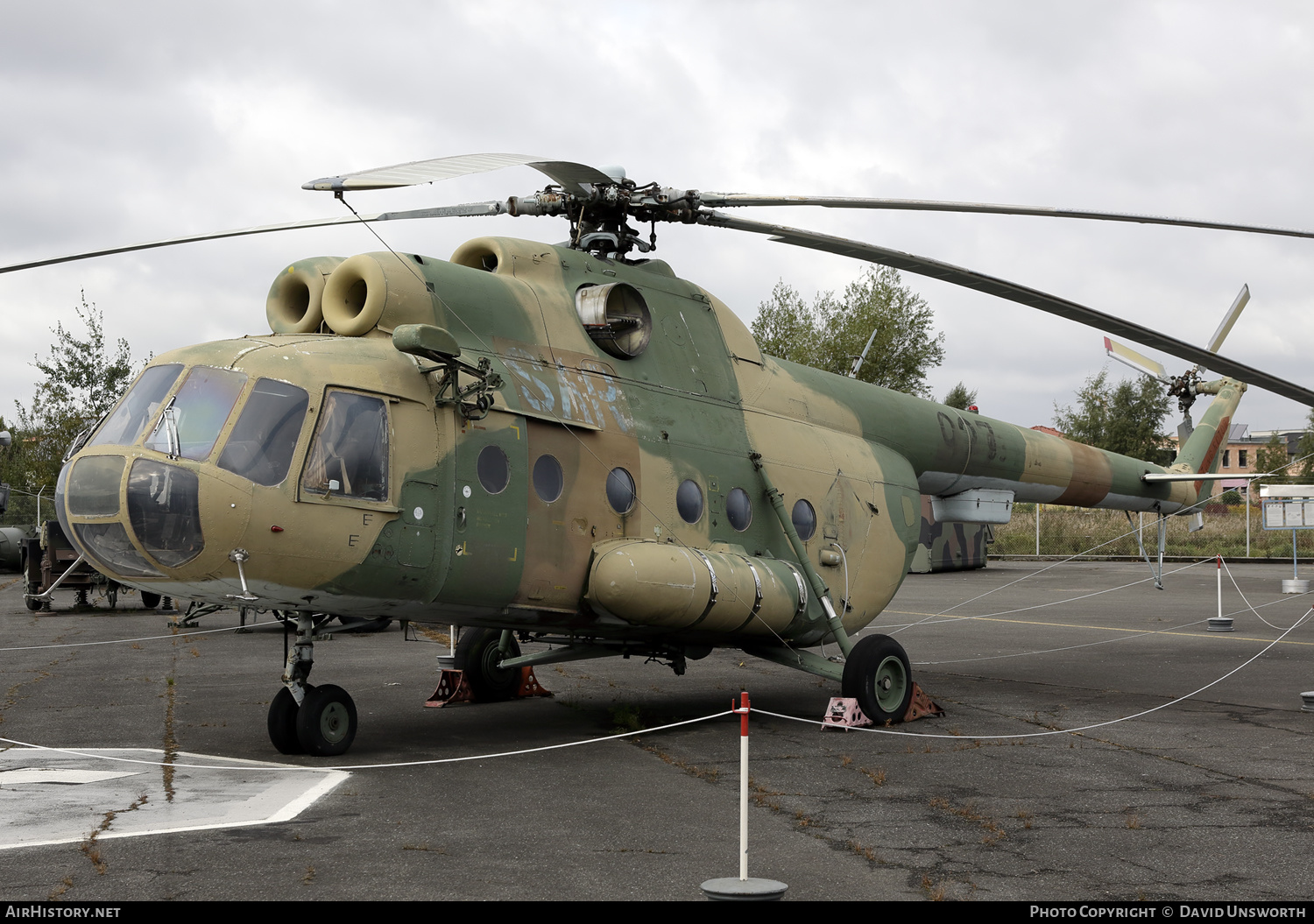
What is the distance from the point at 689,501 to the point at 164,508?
4851 mm

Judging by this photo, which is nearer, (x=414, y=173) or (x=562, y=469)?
(x=414, y=173)

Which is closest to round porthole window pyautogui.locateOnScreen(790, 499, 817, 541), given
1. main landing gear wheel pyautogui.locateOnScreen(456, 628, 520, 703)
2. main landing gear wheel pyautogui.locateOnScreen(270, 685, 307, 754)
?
main landing gear wheel pyautogui.locateOnScreen(456, 628, 520, 703)

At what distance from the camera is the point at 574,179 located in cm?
1020

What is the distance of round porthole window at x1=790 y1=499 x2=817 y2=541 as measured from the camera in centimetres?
1201

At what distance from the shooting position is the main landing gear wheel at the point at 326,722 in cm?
895

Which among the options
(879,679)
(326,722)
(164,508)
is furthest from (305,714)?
(879,679)

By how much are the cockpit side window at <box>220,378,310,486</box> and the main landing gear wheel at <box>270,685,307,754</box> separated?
2003 mm

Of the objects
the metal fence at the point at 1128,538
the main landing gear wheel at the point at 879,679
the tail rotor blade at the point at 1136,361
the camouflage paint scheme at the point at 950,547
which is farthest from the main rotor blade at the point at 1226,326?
the metal fence at the point at 1128,538

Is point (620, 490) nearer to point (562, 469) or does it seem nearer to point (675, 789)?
point (562, 469)

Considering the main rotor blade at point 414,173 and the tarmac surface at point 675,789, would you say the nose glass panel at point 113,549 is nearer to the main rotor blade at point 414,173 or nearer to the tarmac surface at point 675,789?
the tarmac surface at point 675,789

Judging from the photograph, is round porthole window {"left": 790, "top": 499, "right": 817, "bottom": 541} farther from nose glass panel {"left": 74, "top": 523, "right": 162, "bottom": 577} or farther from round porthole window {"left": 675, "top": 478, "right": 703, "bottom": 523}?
nose glass panel {"left": 74, "top": 523, "right": 162, "bottom": 577}

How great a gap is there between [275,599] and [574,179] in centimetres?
450

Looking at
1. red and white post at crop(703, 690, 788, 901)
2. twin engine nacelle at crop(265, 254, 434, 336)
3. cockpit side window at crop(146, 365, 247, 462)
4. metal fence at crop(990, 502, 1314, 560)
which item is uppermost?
twin engine nacelle at crop(265, 254, 434, 336)

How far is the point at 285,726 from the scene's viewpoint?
9031 millimetres
